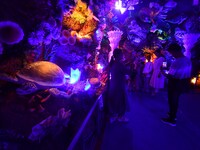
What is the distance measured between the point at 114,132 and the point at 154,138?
0.94 metres

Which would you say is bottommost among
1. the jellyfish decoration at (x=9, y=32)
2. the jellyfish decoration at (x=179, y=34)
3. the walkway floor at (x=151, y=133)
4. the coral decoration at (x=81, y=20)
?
the walkway floor at (x=151, y=133)

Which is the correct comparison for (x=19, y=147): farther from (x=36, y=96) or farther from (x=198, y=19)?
(x=198, y=19)

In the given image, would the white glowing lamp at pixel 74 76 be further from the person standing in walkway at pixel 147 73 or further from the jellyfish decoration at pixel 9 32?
the person standing in walkway at pixel 147 73

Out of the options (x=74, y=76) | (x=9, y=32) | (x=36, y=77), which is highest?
(x=9, y=32)

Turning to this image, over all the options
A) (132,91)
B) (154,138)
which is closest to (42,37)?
(154,138)

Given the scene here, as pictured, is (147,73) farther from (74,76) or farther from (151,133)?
(74,76)

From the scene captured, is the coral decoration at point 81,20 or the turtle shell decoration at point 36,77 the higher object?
the coral decoration at point 81,20

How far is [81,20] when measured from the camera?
17.5 ft

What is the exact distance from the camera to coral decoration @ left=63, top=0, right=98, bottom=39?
5066mm

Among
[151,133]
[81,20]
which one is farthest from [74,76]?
[151,133]

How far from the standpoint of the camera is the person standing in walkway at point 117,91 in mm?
5883

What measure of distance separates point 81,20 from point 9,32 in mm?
2891

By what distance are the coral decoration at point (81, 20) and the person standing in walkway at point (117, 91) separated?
1.06 meters

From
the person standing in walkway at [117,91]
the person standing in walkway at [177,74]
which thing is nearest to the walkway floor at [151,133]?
the person standing in walkway at [117,91]
